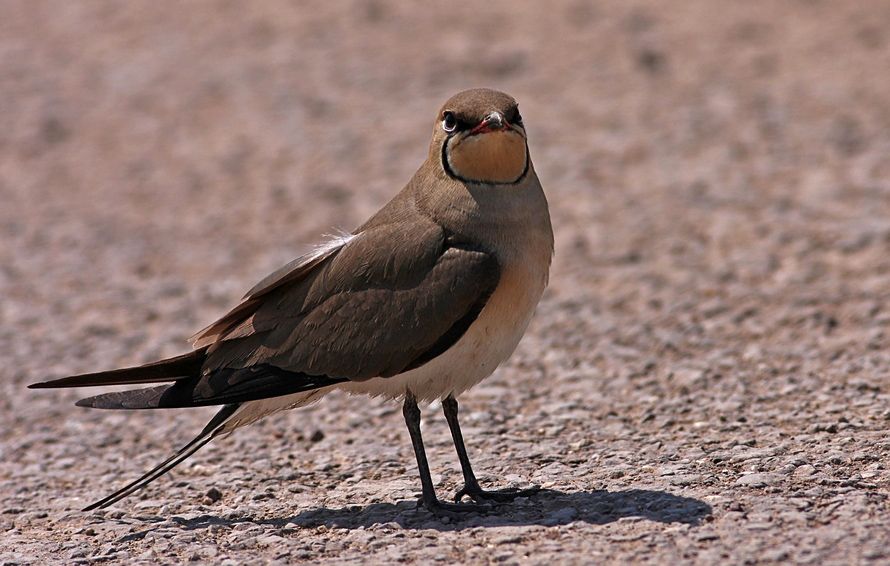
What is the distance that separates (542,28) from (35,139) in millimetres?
5505

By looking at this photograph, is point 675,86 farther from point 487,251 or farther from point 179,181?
point 487,251

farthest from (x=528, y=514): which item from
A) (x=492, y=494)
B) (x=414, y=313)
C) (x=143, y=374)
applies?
(x=143, y=374)

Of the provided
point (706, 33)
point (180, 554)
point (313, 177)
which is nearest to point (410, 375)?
point (180, 554)

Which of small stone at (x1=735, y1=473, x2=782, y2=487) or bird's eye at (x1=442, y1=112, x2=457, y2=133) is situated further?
bird's eye at (x1=442, y1=112, x2=457, y2=133)

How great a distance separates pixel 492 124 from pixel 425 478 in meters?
1.63

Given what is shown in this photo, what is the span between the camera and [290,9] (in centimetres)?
1539

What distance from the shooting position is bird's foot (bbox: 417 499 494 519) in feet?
19.0

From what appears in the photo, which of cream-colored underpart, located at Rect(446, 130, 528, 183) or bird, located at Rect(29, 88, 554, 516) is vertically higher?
cream-colored underpart, located at Rect(446, 130, 528, 183)

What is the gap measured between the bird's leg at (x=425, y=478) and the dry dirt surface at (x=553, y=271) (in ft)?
0.57

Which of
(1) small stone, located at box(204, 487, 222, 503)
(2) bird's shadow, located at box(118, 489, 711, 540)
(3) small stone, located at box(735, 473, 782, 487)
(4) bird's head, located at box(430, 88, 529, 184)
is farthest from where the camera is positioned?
(1) small stone, located at box(204, 487, 222, 503)

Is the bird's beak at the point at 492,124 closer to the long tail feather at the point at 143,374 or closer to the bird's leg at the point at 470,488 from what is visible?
the bird's leg at the point at 470,488

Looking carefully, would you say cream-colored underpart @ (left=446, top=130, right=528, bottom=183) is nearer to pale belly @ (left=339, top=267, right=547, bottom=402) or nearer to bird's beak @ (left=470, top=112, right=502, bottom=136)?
bird's beak @ (left=470, top=112, right=502, bottom=136)

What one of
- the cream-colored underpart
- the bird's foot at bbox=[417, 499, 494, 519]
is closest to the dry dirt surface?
the bird's foot at bbox=[417, 499, 494, 519]

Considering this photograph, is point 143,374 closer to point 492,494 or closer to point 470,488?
point 470,488
